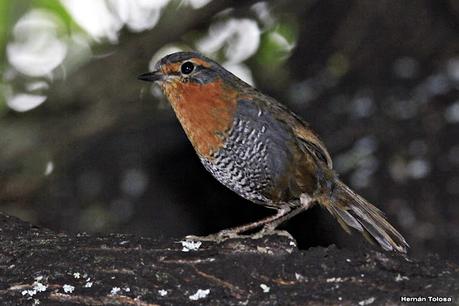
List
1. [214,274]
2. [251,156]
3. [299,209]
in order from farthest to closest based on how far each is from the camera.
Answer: [299,209] → [251,156] → [214,274]

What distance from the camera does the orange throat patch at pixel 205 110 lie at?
19.8 feet

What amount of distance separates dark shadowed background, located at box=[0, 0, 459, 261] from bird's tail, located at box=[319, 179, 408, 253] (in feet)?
3.56

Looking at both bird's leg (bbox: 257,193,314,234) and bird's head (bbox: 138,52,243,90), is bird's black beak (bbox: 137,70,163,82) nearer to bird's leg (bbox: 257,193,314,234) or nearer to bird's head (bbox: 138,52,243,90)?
bird's head (bbox: 138,52,243,90)

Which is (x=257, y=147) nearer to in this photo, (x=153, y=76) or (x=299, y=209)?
(x=299, y=209)

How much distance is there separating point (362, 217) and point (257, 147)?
2.87 feet

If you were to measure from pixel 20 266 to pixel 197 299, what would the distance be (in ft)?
3.33

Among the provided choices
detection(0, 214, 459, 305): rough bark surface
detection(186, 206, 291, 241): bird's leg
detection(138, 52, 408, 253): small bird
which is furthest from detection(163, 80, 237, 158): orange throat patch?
detection(0, 214, 459, 305): rough bark surface

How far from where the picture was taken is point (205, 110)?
6051mm

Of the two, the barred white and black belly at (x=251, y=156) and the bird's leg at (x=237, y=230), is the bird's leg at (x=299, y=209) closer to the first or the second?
the bird's leg at (x=237, y=230)

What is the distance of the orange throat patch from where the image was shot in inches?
237

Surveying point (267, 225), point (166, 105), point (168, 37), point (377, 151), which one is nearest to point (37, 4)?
point (168, 37)

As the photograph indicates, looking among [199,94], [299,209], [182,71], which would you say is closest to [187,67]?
[182,71]

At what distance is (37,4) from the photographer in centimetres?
683

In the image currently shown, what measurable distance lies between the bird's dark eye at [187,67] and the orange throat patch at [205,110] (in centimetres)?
8
